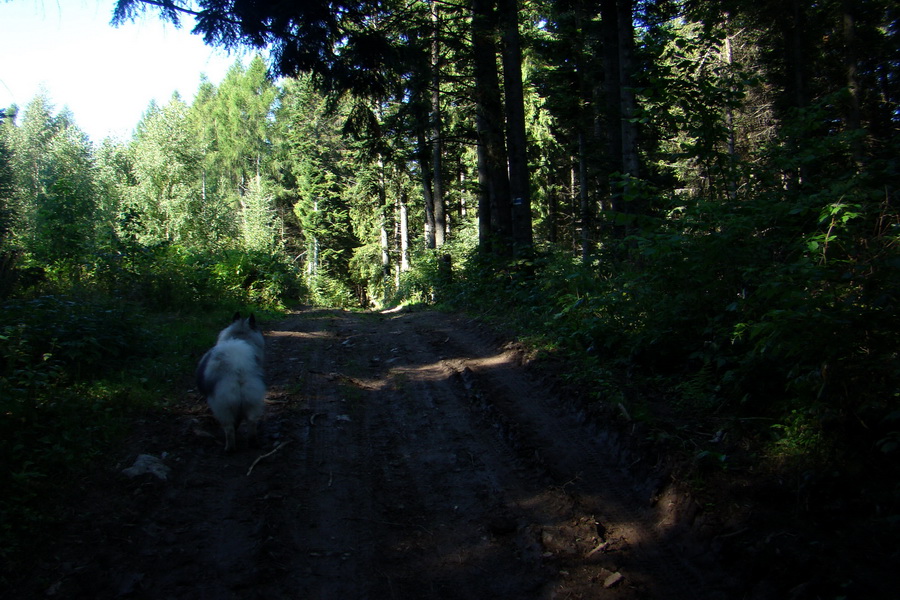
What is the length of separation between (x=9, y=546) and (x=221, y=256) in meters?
15.2

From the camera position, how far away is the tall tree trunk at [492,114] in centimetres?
1332

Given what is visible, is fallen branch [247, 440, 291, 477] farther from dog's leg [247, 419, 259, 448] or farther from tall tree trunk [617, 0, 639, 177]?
tall tree trunk [617, 0, 639, 177]

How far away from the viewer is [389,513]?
4.28 m

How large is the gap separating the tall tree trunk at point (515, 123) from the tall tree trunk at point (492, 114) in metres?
0.40

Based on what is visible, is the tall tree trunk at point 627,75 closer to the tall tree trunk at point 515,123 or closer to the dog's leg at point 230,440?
the tall tree trunk at point 515,123

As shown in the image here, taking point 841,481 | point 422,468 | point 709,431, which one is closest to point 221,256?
point 422,468

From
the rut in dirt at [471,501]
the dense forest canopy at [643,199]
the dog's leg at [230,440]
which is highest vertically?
the dense forest canopy at [643,199]

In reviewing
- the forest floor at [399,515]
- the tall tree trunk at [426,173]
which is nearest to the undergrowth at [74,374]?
the forest floor at [399,515]

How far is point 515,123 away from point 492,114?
1.68 meters

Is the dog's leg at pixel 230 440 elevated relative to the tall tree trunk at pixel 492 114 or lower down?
lower down

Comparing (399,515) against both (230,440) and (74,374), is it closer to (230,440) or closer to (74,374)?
(230,440)

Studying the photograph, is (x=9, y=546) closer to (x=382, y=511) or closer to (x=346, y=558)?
(x=346, y=558)

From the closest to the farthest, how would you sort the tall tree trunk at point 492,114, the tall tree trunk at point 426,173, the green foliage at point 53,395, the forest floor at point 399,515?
the forest floor at point 399,515
the green foliage at point 53,395
the tall tree trunk at point 492,114
the tall tree trunk at point 426,173

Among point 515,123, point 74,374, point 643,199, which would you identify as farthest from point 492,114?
point 74,374
